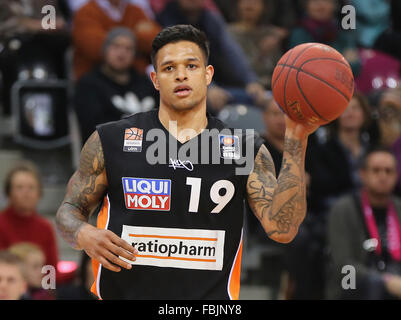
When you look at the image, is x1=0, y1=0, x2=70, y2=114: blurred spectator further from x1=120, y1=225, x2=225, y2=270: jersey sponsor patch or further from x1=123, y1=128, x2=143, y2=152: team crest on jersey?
x1=120, y1=225, x2=225, y2=270: jersey sponsor patch

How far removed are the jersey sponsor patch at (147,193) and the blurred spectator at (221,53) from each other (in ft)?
12.1

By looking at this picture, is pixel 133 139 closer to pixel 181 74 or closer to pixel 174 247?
pixel 181 74

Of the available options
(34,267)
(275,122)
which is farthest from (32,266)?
(275,122)

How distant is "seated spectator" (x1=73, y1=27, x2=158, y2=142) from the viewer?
707 centimetres

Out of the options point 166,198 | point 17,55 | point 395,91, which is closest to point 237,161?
point 166,198

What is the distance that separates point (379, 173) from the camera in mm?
6773

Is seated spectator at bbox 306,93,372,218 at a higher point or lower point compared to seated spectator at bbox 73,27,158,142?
lower

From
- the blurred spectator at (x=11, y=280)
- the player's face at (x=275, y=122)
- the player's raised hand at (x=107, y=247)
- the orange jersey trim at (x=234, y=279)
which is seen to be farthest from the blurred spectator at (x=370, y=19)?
the player's raised hand at (x=107, y=247)

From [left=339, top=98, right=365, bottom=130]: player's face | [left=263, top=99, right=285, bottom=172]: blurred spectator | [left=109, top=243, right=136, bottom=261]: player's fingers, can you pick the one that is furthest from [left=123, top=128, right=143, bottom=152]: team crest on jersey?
[left=339, top=98, right=365, bottom=130]: player's face

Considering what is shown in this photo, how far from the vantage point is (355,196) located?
264 inches

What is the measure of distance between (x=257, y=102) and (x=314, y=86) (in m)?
4.16

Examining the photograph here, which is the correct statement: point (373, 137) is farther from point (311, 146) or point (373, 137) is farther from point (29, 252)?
point (29, 252)

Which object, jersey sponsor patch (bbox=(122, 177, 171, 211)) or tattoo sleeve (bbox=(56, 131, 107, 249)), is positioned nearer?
jersey sponsor patch (bbox=(122, 177, 171, 211))

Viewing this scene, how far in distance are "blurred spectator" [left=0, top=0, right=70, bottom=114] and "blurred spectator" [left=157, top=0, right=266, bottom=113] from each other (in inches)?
47.0
